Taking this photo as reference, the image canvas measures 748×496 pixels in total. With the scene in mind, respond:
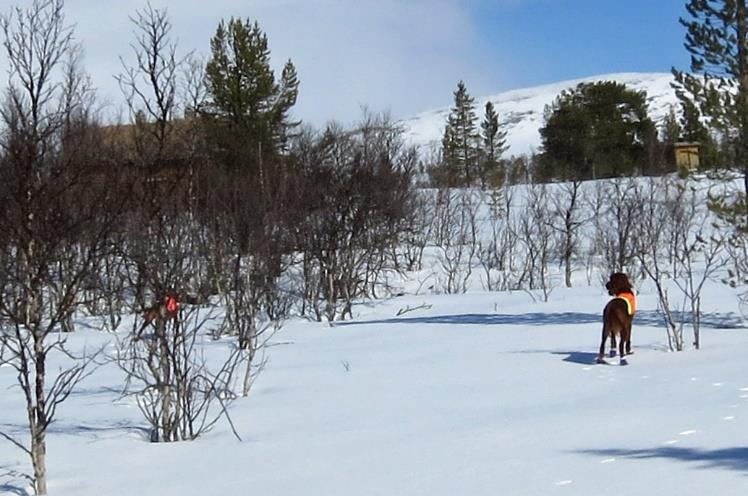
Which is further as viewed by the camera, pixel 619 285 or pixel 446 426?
pixel 619 285

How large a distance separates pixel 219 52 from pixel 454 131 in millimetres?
23104

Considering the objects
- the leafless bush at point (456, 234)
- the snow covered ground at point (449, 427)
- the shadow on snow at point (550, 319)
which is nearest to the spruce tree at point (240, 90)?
the leafless bush at point (456, 234)

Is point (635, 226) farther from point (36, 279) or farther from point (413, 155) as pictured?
point (36, 279)

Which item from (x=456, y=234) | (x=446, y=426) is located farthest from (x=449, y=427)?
(x=456, y=234)

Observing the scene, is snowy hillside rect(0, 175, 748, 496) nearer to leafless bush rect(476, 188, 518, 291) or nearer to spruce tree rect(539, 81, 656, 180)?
leafless bush rect(476, 188, 518, 291)

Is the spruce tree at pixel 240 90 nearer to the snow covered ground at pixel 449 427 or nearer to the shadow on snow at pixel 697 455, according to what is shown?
the snow covered ground at pixel 449 427

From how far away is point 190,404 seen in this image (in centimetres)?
974

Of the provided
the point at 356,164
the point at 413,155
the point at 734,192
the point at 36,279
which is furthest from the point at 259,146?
the point at 36,279

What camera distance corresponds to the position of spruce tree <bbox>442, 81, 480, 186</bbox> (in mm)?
54625

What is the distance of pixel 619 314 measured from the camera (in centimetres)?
1177

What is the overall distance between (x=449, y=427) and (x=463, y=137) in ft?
156

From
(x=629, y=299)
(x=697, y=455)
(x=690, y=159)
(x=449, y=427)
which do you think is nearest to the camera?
(x=697, y=455)

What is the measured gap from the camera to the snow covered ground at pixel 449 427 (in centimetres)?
656

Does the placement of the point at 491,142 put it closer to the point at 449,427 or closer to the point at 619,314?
the point at 619,314
